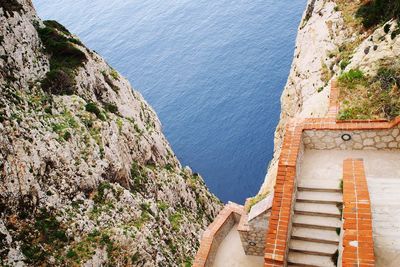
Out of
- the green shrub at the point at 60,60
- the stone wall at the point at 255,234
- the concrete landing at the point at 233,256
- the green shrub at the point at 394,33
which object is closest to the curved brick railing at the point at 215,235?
the concrete landing at the point at 233,256

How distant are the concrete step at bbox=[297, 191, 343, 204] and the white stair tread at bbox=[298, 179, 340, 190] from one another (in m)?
0.19

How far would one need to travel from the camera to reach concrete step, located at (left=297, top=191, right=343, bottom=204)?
10586 millimetres

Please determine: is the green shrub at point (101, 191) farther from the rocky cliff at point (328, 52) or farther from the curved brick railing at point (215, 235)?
the rocky cliff at point (328, 52)

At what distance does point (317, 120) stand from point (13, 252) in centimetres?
1460

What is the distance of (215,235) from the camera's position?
16062 mm

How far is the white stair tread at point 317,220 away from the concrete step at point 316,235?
177 mm

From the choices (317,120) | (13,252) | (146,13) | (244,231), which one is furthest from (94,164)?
(146,13)

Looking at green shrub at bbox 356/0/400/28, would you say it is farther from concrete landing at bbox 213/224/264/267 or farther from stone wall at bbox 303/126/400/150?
concrete landing at bbox 213/224/264/267

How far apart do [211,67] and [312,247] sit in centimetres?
7527

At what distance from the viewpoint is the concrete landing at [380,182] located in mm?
7570

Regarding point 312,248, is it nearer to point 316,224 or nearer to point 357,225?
point 316,224

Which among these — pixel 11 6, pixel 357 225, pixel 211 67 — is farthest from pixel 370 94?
pixel 211 67

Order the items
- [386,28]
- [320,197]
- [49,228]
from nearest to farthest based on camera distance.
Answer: [320,197]
[386,28]
[49,228]

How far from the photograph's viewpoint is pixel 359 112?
12.9 metres
